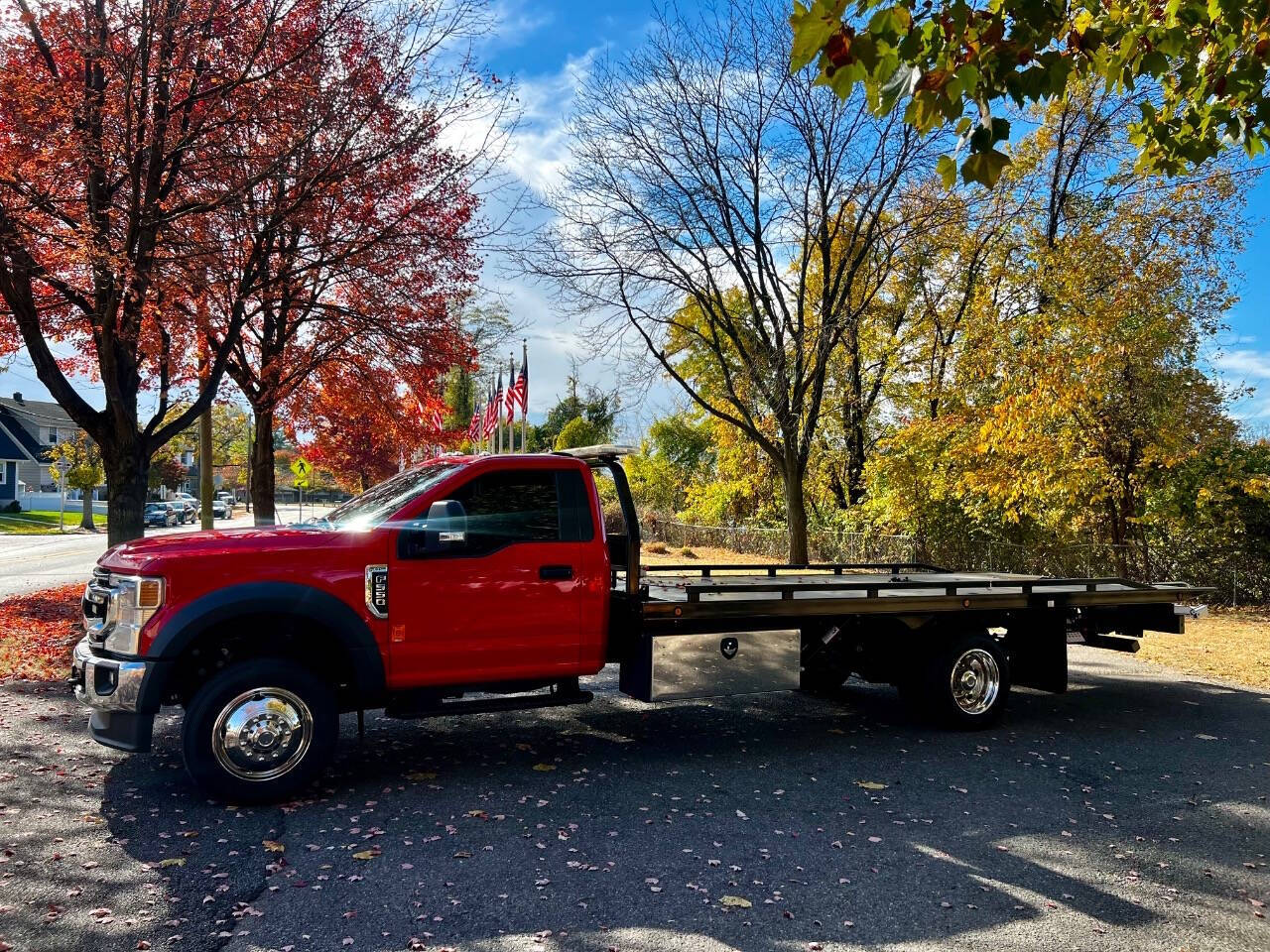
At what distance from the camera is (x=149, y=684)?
5.20 metres

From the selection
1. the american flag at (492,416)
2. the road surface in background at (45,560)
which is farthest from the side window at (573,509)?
the american flag at (492,416)

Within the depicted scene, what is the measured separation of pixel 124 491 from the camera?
11711mm

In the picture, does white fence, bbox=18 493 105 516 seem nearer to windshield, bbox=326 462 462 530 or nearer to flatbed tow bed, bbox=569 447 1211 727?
windshield, bbox=326 462 462 530

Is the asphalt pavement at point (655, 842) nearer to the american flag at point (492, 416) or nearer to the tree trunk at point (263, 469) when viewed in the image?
the tree trunk at point (263, 469)

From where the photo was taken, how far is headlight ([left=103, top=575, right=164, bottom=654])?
525 centimetres

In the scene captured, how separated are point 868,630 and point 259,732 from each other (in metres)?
4.63

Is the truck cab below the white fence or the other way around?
below

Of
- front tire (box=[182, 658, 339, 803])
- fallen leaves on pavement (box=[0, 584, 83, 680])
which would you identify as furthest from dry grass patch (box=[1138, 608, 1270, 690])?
fallen leaves on pavement (box=[0, 584, 83, 680])

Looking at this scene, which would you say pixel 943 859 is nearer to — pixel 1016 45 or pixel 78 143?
pixel 1016 45

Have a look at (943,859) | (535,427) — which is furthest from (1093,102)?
(535,427)

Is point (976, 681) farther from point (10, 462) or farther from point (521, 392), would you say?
point (10, 462)

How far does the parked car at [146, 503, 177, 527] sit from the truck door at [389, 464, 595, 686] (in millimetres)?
46177

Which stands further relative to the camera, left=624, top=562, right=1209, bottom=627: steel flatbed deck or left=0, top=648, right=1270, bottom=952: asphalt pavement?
left=624, top=562, right=1209, bottom=627: steel flatbed deck

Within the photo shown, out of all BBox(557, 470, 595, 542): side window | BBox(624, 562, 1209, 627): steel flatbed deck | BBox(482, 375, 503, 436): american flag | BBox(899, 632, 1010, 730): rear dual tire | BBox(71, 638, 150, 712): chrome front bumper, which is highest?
BBox(482, 375, 503, 436): american flag
